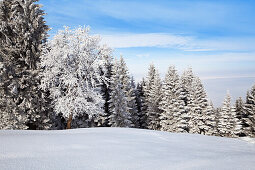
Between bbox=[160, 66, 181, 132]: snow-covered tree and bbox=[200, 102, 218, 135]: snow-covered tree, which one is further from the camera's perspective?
bbox=[200, 102, 218, 135]: snow-covered tree

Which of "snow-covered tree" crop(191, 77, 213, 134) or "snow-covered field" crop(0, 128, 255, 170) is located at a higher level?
"snow-covered field" crop(0, 128, 255, 170)

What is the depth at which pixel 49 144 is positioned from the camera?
4141 millimetres

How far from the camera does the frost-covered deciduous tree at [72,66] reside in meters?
14.9

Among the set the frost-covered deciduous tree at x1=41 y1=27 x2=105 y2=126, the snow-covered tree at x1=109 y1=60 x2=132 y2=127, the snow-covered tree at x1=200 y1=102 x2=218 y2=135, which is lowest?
the snow-covered tree at x1=200 y1=102 x2=218 y2=135

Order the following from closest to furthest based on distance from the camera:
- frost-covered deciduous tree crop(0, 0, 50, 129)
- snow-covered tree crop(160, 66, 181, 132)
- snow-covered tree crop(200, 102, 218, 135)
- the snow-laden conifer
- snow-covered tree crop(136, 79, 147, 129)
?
frost-covered deciduous tree crop(0, 0, 50, 129) < snow-covered tree crop(160, 66, 181, 132) < snow-covered tree crop(200, 102, 218, 135) < the snow-laden conifer < snow-covered tree crop(136, 79, 147, 129)

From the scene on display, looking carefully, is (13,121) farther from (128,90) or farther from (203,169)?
(128,90)

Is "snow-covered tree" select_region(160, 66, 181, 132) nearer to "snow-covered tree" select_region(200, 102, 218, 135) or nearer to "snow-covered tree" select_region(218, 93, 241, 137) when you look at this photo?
"snow-covered tree" select_region(200, 102, 218, 135)

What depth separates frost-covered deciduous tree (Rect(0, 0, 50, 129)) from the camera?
46.8ft

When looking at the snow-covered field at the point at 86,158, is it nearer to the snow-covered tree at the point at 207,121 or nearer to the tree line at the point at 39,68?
the tree line at the point at 39,68

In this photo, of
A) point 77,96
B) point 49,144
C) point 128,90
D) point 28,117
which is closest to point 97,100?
point 77,96

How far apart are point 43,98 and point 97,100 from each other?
5.21 m

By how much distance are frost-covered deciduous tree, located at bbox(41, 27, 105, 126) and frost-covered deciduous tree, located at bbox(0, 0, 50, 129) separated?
52.3 inches

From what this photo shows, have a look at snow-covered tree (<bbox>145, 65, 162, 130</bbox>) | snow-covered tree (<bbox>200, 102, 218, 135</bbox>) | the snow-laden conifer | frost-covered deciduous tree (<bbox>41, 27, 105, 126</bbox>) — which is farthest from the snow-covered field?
the snow-laden conifer

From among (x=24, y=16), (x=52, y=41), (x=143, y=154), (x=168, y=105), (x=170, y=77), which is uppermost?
(x=24, y=16)
